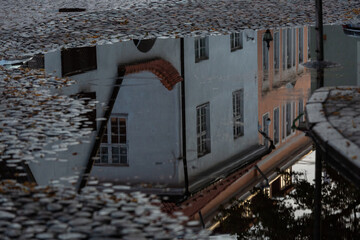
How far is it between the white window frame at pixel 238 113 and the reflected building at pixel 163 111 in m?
0.01

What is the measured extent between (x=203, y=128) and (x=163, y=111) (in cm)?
95

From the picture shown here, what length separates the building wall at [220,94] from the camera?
405 inches

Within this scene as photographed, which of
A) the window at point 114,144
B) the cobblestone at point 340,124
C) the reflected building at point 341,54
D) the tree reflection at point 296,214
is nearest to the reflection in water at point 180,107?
the window at point 114,144

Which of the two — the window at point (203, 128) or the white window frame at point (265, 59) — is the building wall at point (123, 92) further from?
the white window frame at point (265, 59)

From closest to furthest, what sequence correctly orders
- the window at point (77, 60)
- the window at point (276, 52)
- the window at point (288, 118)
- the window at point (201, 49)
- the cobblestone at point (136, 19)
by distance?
the window at point (288, 118) < the window at point (77, 60) < the window at point (201, 49) < the window at point (276, 52) < the cobblestone at point (136, 19)

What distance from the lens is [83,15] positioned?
24.6 metres

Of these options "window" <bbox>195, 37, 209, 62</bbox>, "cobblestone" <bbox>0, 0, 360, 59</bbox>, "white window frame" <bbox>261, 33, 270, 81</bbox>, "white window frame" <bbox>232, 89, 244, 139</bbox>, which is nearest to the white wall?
"white window frame" <bbox>232, 89, 244, 139</bbox>

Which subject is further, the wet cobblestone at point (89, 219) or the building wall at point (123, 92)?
the building wall at point (123, 92)

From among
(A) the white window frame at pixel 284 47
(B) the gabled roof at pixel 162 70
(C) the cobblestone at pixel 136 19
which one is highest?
(C) the cobblestone at pixel 136 19

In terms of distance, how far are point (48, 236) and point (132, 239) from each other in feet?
2.11

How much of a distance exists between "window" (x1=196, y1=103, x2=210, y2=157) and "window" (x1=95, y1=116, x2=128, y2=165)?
A: 985 millimetres

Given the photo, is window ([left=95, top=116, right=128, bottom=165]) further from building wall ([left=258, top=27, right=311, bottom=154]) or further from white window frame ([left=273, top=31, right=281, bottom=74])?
white window frame ([left=273, top=31, right=281, bottom=74])

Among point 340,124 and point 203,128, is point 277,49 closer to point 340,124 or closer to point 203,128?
point 203,128

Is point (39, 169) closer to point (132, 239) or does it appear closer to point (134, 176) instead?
point (134, 176)
